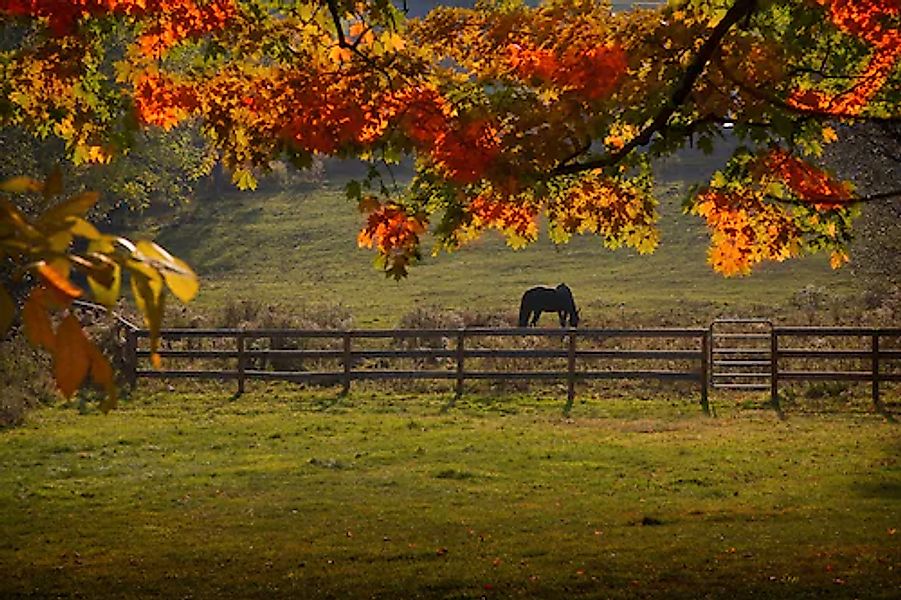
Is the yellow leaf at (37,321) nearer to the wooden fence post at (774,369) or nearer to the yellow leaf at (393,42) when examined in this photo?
the yellow leaf at (393,42)

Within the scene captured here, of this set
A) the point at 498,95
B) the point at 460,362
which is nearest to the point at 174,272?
the point at 498,95

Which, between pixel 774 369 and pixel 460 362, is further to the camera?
pixel 460 362

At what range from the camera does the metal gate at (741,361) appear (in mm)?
24484

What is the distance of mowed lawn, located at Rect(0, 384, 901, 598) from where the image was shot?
420 inches

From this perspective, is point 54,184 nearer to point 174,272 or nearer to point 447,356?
point 174,272

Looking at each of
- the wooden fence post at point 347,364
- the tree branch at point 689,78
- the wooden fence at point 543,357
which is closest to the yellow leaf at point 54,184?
the tree branch at point 689,78

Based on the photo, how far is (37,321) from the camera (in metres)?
1.62

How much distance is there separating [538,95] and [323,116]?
168 cm

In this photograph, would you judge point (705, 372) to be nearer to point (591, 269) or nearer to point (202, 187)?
point (591, 269)

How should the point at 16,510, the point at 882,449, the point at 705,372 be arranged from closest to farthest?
the point at 16,510 → the point at 882,449 → the point at 705,372

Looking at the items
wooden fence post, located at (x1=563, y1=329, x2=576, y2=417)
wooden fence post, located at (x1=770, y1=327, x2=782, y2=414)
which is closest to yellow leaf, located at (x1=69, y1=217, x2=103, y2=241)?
wooden fence post, located at (x1=563, y1=329, x2=576, y2=417)

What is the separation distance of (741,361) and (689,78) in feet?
55.6

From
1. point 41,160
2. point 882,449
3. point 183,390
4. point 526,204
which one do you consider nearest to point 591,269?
point 41,160

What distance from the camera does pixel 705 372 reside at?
75.6ft
